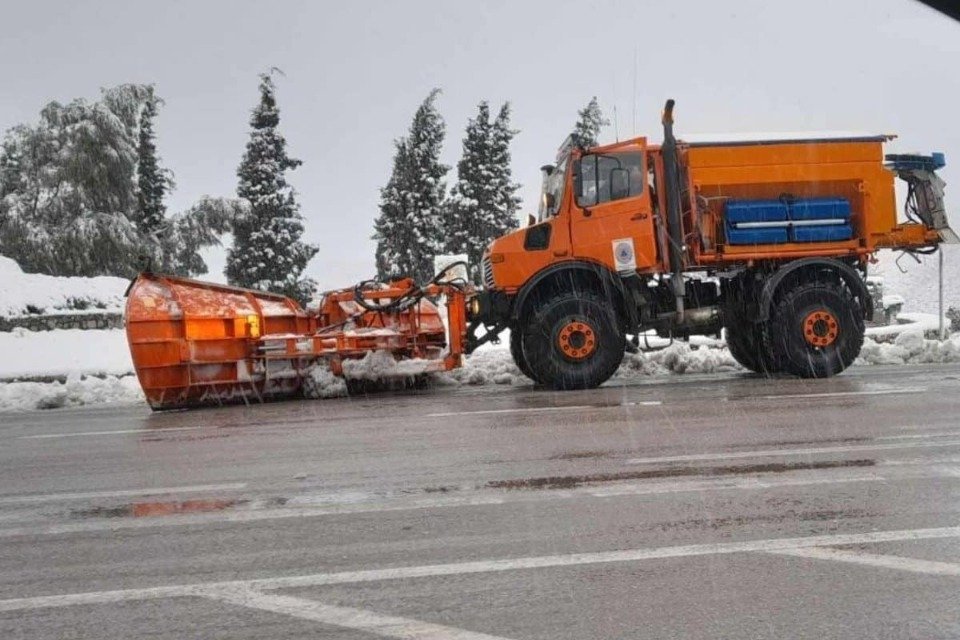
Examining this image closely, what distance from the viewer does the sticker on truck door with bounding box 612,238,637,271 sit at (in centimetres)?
1170

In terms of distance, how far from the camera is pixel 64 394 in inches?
508

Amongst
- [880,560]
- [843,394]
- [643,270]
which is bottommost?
[880,560]

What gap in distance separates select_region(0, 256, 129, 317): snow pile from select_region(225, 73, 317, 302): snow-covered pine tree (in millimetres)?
12235

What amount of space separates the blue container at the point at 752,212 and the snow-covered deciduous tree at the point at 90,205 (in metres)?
25.6

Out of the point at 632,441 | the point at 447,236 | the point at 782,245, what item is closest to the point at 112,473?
the point at 632,441

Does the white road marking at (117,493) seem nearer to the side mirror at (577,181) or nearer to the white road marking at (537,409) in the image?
the white road marking at (537,409)

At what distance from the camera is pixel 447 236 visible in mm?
46625

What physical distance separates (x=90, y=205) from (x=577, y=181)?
88.6ft

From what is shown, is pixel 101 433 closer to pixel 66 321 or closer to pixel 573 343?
pixel 573 343

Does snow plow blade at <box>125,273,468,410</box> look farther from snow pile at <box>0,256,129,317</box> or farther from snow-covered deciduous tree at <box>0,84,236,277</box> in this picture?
snow-covered deciduous tree at <box>0,84,236,277</box>

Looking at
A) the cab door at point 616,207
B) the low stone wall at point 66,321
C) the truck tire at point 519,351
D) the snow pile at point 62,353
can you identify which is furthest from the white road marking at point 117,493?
the low stone wall at point 66,321

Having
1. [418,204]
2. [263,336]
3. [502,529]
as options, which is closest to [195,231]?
[418,204]

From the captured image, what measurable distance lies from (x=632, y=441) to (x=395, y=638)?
4.13m

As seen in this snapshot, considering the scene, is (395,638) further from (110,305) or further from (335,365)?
(110,305)
